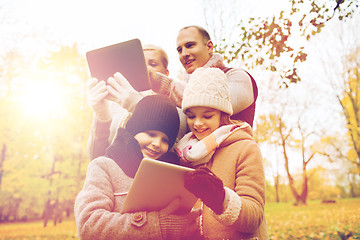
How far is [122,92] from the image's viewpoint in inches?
76.7

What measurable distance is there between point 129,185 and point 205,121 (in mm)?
653

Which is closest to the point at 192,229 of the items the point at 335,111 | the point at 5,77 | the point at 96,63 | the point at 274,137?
the point at 96,63

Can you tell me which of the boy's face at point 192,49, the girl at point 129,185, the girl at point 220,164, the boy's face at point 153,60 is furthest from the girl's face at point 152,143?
the boy's face at point 192,49

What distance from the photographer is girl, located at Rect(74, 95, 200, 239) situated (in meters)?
1.39

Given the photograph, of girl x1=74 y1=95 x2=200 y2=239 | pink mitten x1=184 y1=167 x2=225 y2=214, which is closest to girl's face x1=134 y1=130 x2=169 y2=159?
girl x1=74 y1=95 x2=200 y2=239

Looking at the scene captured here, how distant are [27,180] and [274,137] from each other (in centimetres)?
1938

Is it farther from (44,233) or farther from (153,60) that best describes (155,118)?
(44,233)

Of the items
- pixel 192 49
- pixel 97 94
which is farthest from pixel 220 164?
pixel 192 49

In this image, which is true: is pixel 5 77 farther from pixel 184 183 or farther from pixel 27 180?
pixel 184 183

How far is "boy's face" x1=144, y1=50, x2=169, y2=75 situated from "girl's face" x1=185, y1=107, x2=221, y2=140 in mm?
939

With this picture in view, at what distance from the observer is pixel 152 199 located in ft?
4.83

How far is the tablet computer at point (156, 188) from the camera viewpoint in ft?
4.22

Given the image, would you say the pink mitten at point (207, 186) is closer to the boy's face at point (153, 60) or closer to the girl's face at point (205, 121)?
the girl's face at point (205, 121)

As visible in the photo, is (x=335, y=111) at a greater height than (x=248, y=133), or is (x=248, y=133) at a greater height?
(x=335, y=111)
